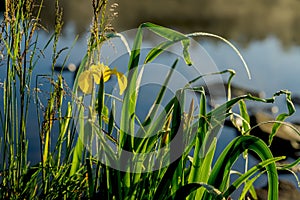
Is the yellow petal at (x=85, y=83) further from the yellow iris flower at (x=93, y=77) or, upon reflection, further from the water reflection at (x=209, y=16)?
the water reflection at (x=209, y=16)

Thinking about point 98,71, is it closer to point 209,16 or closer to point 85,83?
point 85,83

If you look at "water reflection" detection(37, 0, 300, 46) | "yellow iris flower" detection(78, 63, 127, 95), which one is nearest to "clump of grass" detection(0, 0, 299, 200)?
"yellow iris flower" detection(78, 63, 127, 95)

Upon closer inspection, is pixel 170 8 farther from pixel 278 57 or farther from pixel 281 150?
pixel 281 150

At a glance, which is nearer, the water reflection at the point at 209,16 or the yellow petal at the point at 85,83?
the yellow petal at the point at 85,83

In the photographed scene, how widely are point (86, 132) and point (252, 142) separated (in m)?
0.35

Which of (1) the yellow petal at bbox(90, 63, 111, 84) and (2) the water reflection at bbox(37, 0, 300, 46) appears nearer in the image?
(1) the yellow petal at bbox(90, 63, 111, 84)

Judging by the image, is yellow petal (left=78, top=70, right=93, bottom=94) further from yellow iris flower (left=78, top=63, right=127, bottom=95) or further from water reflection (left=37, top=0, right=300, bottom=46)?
water reflection (left=37, top=0, right=300, bottom=46)

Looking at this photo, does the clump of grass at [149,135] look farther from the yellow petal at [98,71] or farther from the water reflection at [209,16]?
the water reflection at [209,16]

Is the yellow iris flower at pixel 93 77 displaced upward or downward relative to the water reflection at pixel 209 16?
upward

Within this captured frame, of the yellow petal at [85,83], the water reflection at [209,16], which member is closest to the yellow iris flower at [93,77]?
the yellow petal at [85,83]

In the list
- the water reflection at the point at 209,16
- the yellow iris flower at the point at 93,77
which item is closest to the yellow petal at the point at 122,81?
the yellow iris flower at the point at 93,77

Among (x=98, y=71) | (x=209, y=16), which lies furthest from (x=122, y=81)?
(x=209, y=16)

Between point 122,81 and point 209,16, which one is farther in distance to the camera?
point 209,16

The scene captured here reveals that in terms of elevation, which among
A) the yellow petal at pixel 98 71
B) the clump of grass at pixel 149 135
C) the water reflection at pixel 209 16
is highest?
the yellow petal at pixel 98 71
